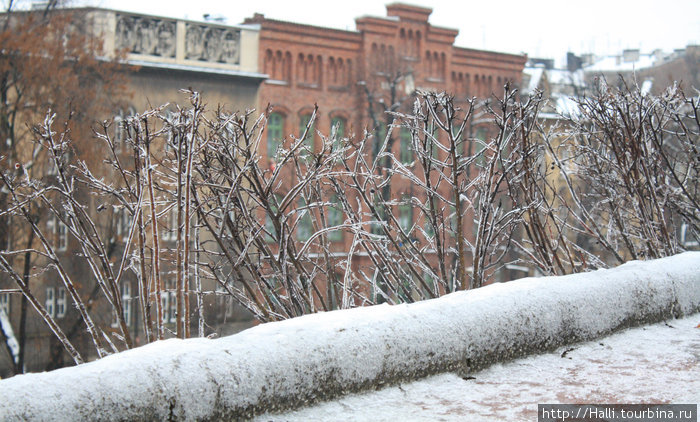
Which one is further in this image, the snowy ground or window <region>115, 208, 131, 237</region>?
→ window <region>115, 208, 131, 237</region>

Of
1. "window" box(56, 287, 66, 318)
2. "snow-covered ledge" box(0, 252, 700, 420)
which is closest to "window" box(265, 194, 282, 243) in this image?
"snow-covered ledge" box(0, 252, 700, 420)

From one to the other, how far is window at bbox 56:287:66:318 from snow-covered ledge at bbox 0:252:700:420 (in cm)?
2137

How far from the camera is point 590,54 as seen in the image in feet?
259

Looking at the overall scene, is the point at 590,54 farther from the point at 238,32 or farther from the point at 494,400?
the point at 494,400

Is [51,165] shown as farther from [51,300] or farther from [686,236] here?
[686,236]

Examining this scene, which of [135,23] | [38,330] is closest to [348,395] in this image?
[38,330]

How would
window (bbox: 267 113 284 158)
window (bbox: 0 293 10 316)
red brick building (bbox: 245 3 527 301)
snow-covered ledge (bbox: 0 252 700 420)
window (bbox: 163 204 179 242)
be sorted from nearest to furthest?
snow-covered ledge (bbox: 0 252 700 420), window (bbox: 163 204 179 242), window (bbox: 0 293 10 316), window (bbox: 267 113 284 158), red brick building (bbox: 245 3 527 301)

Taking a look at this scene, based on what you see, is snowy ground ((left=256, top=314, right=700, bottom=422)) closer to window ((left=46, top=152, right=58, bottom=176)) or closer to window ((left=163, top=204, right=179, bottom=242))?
window ((left=163, top=204, right=179, bottom=242))

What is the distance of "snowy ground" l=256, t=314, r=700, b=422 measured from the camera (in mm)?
4270

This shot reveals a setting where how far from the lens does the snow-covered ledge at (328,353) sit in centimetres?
361

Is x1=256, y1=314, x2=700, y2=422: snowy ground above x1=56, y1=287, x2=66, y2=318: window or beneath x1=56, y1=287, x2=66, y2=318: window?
above

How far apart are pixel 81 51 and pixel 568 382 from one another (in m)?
22.0

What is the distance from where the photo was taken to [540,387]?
15.7 ft

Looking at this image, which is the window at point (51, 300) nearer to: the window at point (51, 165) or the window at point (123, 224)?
the window at point (123, 224)
